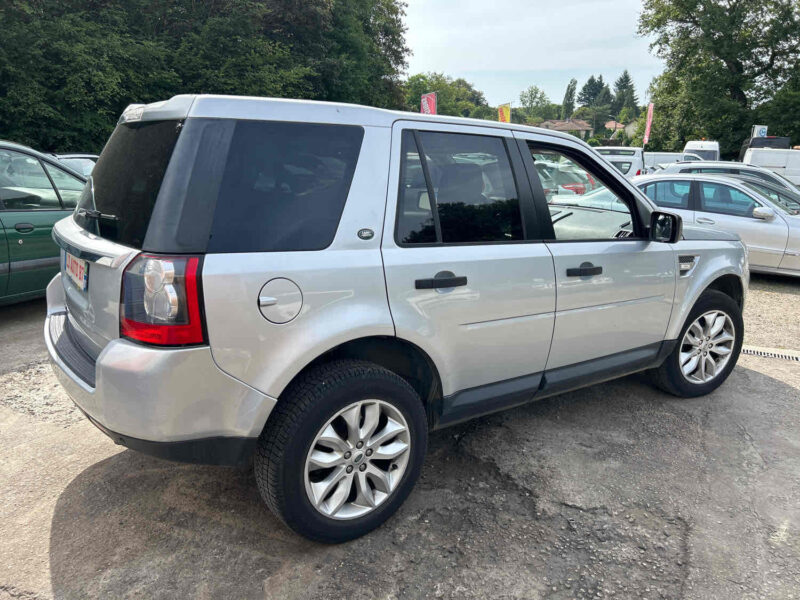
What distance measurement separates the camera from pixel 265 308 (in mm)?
2012

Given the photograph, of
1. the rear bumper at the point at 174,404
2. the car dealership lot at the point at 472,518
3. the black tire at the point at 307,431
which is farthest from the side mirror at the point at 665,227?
the rear bumper at the point at 174,404

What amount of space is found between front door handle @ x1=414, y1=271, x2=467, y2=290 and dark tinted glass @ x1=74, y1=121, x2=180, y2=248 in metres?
1.09

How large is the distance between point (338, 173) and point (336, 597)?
64.7 inches

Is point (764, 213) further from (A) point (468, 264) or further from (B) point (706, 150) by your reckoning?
(B) point (706, 150)

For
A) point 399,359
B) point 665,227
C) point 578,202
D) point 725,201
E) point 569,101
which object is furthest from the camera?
point 569,101

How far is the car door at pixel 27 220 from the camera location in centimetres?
477

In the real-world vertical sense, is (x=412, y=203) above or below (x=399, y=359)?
above

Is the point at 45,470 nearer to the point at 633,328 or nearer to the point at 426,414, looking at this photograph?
the point at 426,414

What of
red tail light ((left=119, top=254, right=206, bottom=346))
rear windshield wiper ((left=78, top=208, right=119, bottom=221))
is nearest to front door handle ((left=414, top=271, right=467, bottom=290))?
red tail light ((left=119, top=254, right=206, bottom=346))

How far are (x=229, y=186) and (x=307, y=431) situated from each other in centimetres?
96

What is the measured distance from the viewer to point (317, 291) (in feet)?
6.93

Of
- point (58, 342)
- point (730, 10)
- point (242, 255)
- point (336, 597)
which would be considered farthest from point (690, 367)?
point (730, 10)

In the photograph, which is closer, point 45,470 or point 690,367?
point 45,470

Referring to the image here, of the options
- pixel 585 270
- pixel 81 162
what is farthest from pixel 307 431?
pixel 81 162
